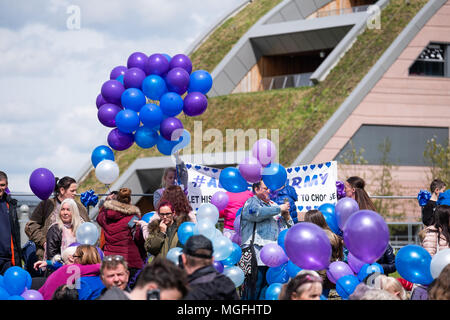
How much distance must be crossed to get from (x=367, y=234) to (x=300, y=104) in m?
17.0

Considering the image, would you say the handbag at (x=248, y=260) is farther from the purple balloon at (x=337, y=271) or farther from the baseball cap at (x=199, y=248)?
the baseball cap at (x=199, y=248)

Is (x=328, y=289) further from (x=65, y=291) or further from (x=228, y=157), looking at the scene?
(x=228, y=157)

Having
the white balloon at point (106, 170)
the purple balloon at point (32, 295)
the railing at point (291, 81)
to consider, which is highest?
the railing at point (291, 81)

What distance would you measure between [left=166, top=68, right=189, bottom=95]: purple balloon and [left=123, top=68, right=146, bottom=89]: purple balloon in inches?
13.9

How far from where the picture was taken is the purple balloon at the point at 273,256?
623 cm

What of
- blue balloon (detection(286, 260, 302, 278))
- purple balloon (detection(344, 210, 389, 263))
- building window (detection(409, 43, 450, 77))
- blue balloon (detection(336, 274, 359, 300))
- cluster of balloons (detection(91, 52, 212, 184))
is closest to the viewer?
purple balloon (detection(344, 210, 389, 263))

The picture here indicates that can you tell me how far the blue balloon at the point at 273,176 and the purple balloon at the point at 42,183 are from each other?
2.64m

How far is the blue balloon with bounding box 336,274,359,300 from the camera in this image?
5707 mm

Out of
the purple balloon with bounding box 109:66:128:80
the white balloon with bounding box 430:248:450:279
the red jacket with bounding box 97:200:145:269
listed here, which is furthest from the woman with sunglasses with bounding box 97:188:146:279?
the white balloon with bounding box 430:248:450:279

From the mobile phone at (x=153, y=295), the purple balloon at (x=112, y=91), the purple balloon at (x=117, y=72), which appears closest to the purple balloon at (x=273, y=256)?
the mobile phone at (x=153, y=295)

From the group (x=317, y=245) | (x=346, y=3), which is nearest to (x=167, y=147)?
(x=317, y=245)

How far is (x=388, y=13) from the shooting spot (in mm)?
23594

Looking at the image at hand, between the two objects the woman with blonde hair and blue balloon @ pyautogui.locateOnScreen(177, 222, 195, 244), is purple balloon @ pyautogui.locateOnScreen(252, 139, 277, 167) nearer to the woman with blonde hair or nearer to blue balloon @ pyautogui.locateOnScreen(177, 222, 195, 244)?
blue balloon @ pyautogui.locateOnScreen(177, 222, 195, 244)

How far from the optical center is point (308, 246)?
513 centimetres
